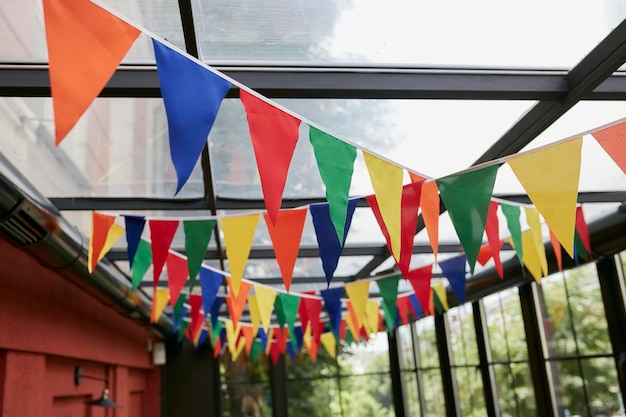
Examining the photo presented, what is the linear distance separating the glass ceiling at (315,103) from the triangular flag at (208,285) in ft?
1.20

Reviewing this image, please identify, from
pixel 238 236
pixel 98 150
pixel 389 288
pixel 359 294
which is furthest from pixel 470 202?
pixel 359 294

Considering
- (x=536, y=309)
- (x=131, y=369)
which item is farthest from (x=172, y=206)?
(x=131, y=369)

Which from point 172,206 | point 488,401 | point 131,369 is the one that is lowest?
point 488,401

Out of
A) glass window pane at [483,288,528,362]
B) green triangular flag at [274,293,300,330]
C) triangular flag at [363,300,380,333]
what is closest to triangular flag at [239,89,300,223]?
green triangular flag at [274,293,300,330]

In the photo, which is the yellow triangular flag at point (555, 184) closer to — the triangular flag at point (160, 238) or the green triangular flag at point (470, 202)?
the green triangular flag at point (470, 202)

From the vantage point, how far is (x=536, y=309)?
5105 mm

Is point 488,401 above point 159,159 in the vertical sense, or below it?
below

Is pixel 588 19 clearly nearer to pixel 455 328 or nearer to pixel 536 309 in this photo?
pixel 536 309

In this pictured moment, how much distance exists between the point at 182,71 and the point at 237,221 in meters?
1.24

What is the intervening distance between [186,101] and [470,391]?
571cm

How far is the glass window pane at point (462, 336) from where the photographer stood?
6328mm

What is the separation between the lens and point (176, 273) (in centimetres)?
331

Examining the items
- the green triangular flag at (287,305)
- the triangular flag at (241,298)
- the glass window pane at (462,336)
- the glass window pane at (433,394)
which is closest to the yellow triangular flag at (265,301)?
the triangular flag at (241,298)

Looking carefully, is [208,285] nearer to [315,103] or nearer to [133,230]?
[133,230]
